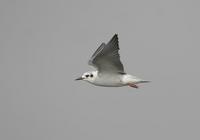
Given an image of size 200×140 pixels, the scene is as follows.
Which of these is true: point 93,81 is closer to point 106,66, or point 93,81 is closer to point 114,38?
point 106,66

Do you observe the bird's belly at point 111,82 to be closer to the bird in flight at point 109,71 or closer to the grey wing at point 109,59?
the bird in flight at point 109,71

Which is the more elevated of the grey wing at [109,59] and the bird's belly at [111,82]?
the grey wing at [109,59]

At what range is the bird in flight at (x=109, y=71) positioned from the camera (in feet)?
60.3

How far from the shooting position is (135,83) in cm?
1936

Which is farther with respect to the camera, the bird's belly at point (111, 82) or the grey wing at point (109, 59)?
the bird's belly at point (111, 82)

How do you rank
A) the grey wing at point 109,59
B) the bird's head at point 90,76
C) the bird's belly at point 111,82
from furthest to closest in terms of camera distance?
the bird's head at point 90,76 → the bird's belly at point 111,82 → the grey wing at point 109,59

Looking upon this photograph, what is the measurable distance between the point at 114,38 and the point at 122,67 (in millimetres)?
1564

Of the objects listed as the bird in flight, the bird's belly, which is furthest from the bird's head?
the bird's belly

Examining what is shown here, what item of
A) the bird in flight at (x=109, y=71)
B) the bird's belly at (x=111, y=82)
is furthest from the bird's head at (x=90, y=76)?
the bird's belly at (x=111, y=82)

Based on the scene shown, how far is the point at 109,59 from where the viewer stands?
18.5 meters

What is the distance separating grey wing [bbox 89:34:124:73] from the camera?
17.9m

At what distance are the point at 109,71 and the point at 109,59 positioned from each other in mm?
773

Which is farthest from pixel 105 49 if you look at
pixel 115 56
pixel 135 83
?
pixel 135 83

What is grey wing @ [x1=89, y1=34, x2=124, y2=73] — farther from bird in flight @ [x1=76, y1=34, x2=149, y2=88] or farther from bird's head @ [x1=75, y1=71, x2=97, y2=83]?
bird's head @ [x1=75, y1=71, x2=97, y2=83]
